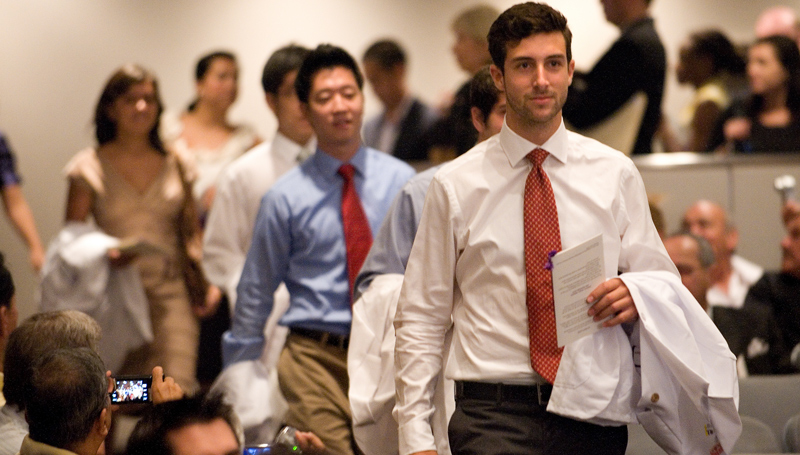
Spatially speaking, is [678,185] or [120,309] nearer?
[120,309]

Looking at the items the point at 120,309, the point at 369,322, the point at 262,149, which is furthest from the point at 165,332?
the point at 369,322

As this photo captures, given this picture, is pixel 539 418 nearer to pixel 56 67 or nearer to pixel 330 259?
pixel 330 259

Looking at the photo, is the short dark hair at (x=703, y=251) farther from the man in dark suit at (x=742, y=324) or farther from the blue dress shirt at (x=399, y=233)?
the blue dress shirt at (x=399, y=233)

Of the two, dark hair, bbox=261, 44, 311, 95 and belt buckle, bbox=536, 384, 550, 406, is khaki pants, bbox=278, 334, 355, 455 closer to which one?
belt buckle, bbox=536, 384, 550, 406

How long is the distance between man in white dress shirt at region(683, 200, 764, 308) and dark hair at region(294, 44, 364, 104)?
188 cm

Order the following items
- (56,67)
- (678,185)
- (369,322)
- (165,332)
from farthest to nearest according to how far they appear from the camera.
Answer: (56,67), (678,185), (165,332), (369,322)

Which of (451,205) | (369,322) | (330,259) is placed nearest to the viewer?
(451,205)

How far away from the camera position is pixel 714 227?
4.31 m

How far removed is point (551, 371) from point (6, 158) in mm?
3189

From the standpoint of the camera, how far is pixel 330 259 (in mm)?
3064

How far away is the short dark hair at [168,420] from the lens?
73.1 inches

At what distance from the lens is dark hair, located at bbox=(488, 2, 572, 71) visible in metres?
2.03

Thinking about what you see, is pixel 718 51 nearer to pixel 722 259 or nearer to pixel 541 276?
pixel 722 259

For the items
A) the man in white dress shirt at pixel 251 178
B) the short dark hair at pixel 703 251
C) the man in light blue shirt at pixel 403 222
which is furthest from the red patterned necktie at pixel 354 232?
the short dark hair at pixel 703 251
